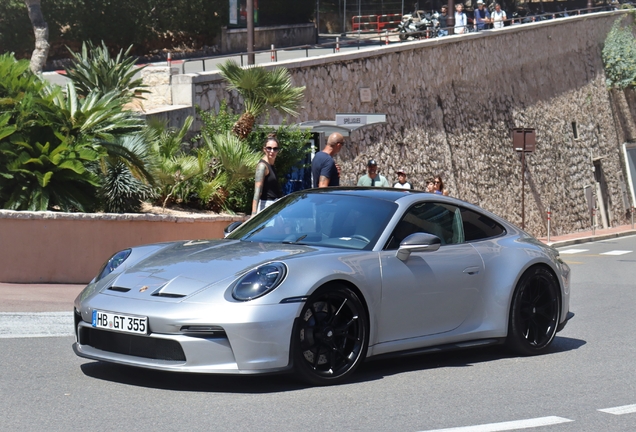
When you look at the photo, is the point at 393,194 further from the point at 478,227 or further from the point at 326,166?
the point at 326,166

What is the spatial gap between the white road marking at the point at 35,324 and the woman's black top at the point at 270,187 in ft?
10.8

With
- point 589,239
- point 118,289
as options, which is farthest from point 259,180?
point 589,239

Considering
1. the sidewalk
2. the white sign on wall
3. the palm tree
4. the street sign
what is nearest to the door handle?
the sidewalk

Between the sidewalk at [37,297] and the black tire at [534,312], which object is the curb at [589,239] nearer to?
the sidewalk at [37,297]

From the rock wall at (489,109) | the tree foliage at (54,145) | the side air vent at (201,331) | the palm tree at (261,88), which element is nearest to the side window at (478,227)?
the side air vent at (201,331)

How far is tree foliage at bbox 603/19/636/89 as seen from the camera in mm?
45469

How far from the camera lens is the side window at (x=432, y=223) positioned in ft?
22.9

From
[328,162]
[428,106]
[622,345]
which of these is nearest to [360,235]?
[622,345]

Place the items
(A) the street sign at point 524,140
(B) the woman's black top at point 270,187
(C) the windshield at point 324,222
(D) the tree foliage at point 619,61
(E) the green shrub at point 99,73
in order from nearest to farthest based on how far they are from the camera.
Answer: (C) the windshield at point 324,222 < (B) the woman's black top at point 270,187 < (E) the green shrub at point 99,73 < (A) the street sign at point 524,140 < (D) the tree foliage at point 619,61

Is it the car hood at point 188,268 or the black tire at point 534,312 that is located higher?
the car hood at point 188,268

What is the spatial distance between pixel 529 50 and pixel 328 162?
28844 millimetres

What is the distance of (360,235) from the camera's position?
688cm

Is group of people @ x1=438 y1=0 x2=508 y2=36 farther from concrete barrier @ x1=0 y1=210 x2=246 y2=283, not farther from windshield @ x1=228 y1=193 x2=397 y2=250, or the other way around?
windshield @ x1=228 y1=193 x2=397 y2=250

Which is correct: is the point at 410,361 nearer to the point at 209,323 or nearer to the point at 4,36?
the point at 209,323
